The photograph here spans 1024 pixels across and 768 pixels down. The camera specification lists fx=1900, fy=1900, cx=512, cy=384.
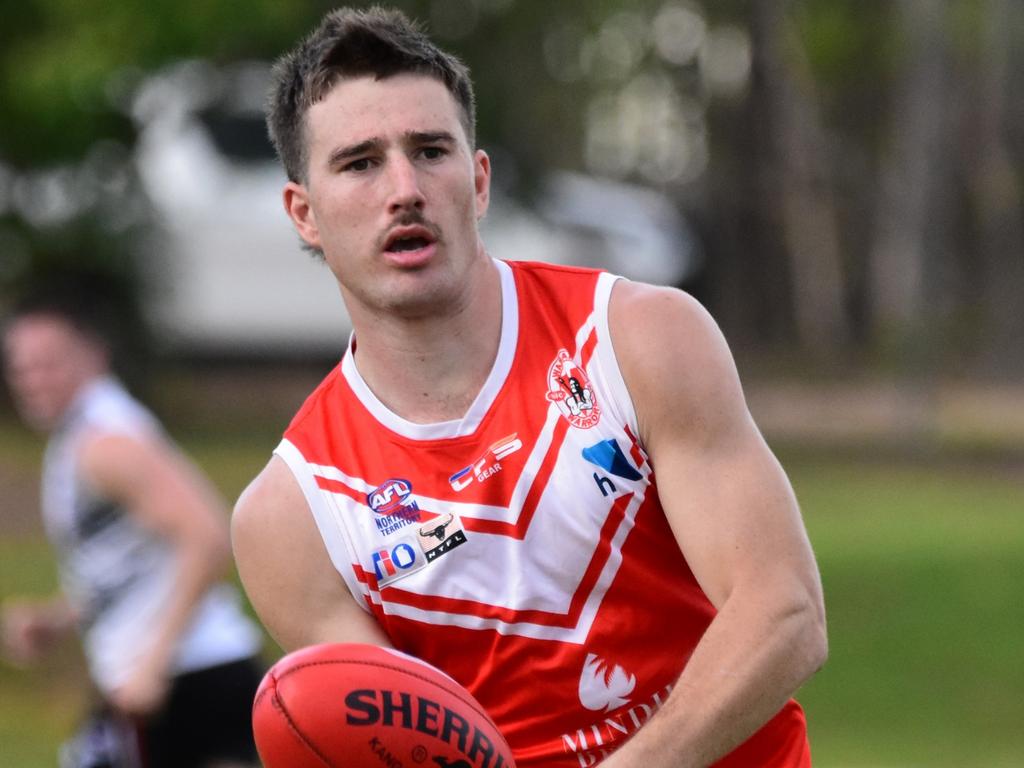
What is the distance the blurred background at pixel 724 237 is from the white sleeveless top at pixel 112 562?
9.56 feet

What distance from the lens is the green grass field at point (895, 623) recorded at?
35.9 feet

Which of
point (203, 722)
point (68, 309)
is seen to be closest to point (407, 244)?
point (68, 309)

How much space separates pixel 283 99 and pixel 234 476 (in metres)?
12.6

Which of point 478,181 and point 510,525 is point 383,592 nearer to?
point 510,525

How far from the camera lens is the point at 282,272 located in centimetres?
2100

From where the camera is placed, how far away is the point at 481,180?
4.01m

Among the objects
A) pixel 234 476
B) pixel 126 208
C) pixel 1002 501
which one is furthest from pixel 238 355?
pixel 1002 501

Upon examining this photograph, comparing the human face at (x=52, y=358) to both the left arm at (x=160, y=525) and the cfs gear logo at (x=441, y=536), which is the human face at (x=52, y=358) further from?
the cfs gear logo at (x=441, y=536)

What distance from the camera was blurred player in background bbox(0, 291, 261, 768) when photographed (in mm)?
6457

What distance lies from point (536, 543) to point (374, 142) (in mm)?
853

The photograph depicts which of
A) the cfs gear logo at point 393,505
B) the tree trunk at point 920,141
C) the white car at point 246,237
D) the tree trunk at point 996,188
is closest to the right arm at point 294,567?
the cfs gear logo at point 393,505

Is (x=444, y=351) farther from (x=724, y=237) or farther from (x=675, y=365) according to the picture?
(x=724, y=237)

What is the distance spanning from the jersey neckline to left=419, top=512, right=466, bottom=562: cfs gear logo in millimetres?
174

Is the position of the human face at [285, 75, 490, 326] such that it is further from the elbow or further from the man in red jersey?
the elbow
